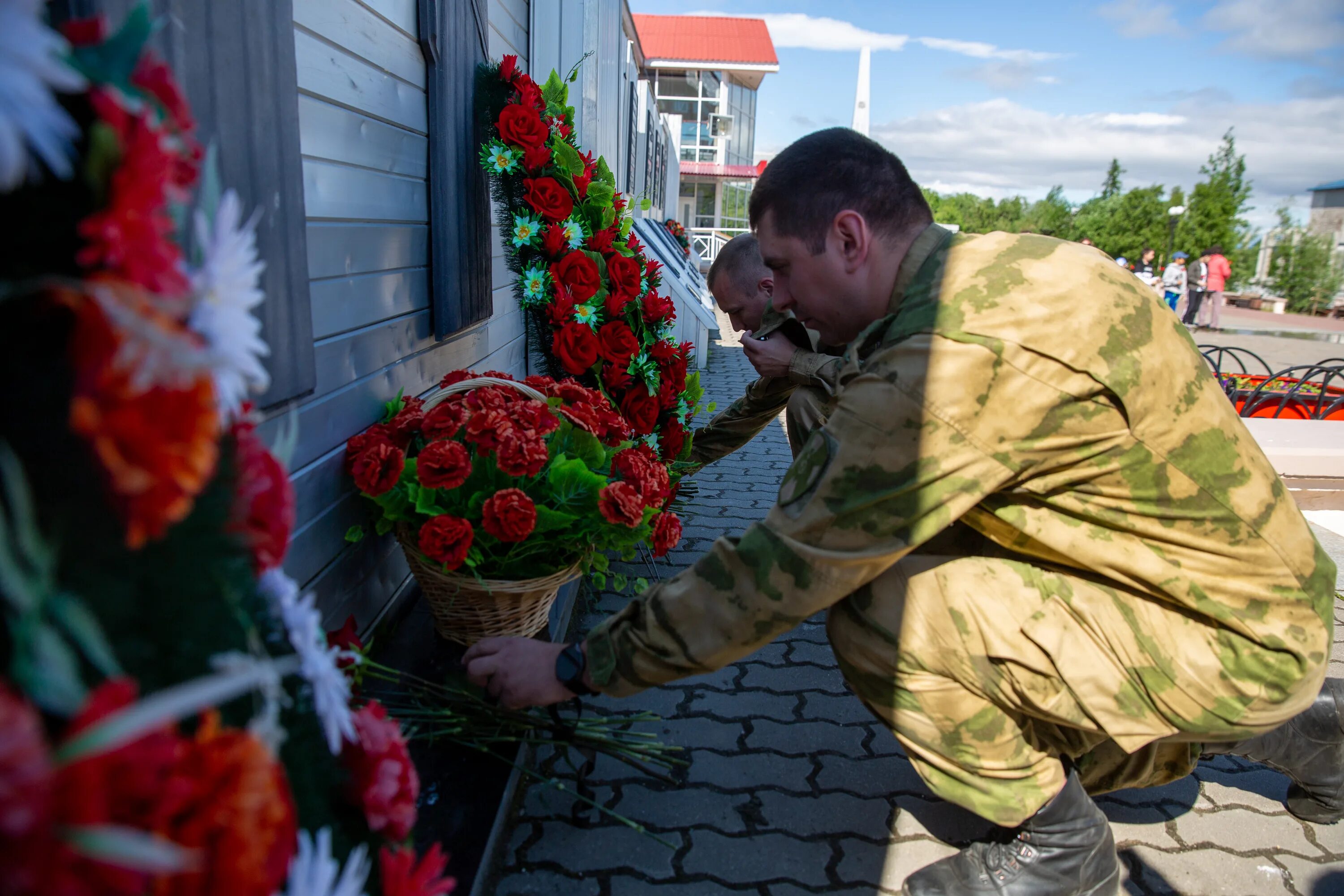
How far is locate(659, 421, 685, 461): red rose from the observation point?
3.62 metres

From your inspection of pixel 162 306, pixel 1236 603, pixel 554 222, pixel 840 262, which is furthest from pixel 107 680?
pixel 554 222

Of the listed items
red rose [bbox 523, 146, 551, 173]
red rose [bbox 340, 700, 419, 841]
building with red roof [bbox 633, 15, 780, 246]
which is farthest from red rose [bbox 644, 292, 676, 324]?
building with red roof [bbox 633, 15, 780, 246]

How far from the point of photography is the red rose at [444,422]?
2186mm

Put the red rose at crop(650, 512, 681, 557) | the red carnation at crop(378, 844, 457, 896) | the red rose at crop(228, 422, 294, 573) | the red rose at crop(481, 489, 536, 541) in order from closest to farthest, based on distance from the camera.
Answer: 1. the red rose at crop(228, 422, 294, 573)
2. the red carnation at crop(378, 844, 457, 896)
3. the red rose at crop(481, 489, 536, 541)
4. the red rose at crop(650, 512, 681, 557)

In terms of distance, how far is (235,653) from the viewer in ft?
2.67

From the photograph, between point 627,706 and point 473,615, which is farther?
point 627,706

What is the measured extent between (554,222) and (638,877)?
7.36 ft

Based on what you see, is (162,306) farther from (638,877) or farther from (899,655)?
(638,877)

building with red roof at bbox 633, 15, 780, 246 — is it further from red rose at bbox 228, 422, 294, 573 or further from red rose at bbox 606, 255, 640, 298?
red rose at bbox 228, 422, 294, 573

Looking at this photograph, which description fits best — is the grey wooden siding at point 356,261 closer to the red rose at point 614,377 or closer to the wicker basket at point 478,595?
the wicker basket at point 478,595

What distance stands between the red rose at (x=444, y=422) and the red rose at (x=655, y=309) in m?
1.45

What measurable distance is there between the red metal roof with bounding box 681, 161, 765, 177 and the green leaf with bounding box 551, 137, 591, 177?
1401 inches

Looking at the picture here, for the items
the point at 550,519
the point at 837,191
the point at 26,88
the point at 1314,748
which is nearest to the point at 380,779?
the point at 26,88

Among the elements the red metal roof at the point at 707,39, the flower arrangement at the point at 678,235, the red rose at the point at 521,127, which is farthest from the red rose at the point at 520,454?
the red metal roof at the point at 707,39
